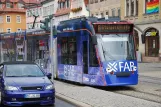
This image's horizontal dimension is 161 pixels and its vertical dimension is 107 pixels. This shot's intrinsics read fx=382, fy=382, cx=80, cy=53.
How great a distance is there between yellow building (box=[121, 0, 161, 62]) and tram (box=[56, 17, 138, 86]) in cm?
2621

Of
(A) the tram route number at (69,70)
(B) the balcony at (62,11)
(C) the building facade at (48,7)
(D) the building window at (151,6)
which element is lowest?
(A) the tram route number at (69,70)

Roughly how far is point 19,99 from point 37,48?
1246 centimetres

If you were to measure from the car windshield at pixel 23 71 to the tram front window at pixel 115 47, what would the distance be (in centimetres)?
368

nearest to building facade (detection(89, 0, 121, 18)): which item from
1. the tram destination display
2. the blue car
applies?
the tram destination display

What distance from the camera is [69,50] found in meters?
18.7

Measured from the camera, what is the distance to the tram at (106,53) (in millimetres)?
15531

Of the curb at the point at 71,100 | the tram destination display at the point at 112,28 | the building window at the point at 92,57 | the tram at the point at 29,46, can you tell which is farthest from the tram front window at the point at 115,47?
the tram at the point at 29,46

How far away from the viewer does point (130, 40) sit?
16.2 meters

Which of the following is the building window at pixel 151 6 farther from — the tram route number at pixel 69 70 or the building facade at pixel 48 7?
the building facade at pixel 48 7

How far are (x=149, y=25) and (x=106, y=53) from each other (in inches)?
1213

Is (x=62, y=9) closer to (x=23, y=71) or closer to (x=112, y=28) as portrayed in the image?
(x=112, y=28)

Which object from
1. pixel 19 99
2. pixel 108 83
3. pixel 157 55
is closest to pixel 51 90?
pixel 19 99

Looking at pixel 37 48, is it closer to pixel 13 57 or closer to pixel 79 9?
pixel 13 57

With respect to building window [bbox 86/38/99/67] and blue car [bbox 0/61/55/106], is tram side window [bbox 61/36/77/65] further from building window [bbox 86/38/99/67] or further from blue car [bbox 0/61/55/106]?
blue car [bbox 0/61/55/106]
